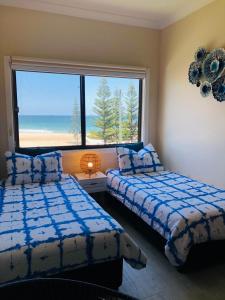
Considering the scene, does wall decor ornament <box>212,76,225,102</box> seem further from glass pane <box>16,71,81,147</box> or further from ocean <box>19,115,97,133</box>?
glass pane <box>16,71,81,147</box>

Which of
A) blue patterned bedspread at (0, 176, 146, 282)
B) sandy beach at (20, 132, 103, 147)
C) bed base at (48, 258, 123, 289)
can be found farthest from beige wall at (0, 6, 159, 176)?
bed base at (48, 258, 123, 289)

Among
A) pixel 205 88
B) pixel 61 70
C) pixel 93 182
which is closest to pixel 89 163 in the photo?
pixel 93 182

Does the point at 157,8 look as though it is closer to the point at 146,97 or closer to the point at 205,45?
the point at 205,45

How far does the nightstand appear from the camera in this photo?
320 centimetres

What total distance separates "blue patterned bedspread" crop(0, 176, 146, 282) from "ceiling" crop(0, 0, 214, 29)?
7.87 ft

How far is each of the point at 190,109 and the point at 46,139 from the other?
6.65ft

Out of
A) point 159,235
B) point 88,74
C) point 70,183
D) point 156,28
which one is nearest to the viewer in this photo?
point 159,235

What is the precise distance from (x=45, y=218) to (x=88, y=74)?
219cm

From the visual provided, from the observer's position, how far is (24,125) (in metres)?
3.27

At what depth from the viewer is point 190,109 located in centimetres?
324

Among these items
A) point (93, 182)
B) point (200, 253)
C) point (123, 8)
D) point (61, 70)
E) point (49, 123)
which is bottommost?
point (200, 253)

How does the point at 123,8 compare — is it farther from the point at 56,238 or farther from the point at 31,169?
the point at 56,238

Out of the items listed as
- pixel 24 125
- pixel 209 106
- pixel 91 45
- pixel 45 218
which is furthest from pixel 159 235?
pixel 91 45

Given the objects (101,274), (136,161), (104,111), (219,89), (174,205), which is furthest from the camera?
(104,111)
